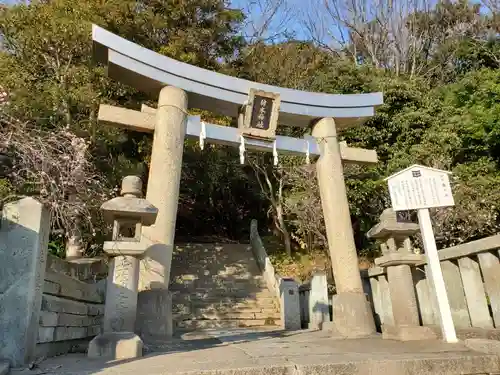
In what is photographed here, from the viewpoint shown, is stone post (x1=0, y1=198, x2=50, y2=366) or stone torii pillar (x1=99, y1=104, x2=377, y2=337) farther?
stone torii pillar (x1=99, y1=104, x2=377, y2=337)

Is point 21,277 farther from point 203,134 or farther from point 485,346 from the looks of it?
point 485,346

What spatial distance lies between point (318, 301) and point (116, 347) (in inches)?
212

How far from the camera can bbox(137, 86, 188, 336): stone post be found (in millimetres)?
5430

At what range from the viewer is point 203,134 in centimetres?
698

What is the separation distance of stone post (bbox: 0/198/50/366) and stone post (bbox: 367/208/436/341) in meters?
4.26

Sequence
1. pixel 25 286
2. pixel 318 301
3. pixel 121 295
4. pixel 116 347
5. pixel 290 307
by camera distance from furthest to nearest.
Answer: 1. pixel 290 307
2. pixel 318 301
3. pixel 121 295
4. pixel 116 347
5. pixel 25 286

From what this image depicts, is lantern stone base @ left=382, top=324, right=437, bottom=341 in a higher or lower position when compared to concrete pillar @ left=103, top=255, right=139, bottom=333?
lower

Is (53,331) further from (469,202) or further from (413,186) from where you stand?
(469,202)

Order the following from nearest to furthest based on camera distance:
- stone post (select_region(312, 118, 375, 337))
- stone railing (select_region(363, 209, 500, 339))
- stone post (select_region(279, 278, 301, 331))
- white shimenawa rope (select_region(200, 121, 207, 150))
→ 1. stone railing (select_region(363, 209, 500, 339))
2. stone post (select_region(312, 118, 375, 337))
3. white shimenawa rope (select_region(200, 121, 207, 150))
4. stone post (select_region(279, 278, 301, 331))

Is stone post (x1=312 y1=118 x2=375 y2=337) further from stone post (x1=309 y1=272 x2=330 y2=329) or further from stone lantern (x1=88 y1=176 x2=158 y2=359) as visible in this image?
stone lantern (x1=88 y1=176 x2=158 y2=359)

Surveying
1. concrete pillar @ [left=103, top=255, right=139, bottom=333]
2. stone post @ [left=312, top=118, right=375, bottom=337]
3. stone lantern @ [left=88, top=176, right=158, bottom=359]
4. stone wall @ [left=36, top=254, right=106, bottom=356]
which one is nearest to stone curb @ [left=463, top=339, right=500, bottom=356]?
stone post @ [left=312, top=118, right=375, bottom=337]

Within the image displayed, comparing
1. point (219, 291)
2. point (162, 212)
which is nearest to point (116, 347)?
point (162, 212)

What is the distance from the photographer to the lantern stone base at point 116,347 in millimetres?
3955

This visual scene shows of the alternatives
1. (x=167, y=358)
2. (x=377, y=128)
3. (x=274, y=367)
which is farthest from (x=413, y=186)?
(x=377, y=128)
